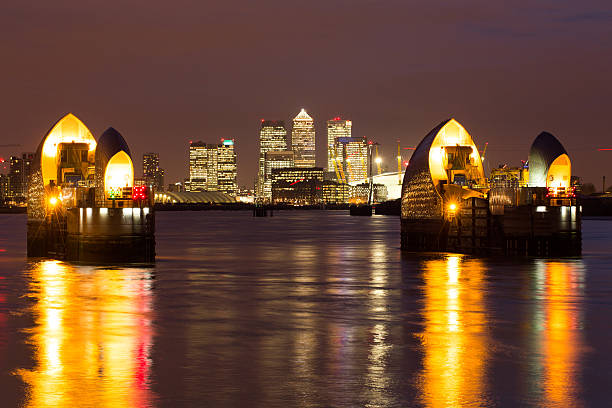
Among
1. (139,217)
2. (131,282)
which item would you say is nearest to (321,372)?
(131,282)

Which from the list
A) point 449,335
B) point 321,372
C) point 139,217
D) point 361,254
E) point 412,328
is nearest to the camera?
point 321,372

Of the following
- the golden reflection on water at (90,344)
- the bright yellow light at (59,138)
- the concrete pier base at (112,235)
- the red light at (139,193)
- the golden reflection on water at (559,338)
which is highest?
the bright yellow light at (59,138)

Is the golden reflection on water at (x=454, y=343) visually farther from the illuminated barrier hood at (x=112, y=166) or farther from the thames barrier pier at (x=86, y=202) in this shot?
the illuminated barrier hood at (x=112, y=166)

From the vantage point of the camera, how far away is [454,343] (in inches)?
874

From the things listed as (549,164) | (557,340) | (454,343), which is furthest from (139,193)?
(557,340)

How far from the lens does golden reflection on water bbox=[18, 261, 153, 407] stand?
637 inches

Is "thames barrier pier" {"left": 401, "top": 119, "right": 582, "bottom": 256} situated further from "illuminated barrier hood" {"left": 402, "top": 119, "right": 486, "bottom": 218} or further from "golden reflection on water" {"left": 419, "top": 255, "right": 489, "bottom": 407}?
"golden reflection on water" {"left": 419, "top": 255, "right": 489, "bottom": 407}

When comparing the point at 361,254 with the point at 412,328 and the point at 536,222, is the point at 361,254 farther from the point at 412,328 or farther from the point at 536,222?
the point at 412,328

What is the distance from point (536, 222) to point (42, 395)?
4771cm

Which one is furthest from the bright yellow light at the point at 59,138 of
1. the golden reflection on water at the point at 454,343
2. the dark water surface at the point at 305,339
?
the golden reflection on water at the point at 454,343

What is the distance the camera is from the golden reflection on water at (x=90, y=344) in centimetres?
1619

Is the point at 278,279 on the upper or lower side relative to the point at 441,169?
lower

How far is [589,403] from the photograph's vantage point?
15516 millimetres

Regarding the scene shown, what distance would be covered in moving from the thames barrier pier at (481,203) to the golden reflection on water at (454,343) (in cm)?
1877
